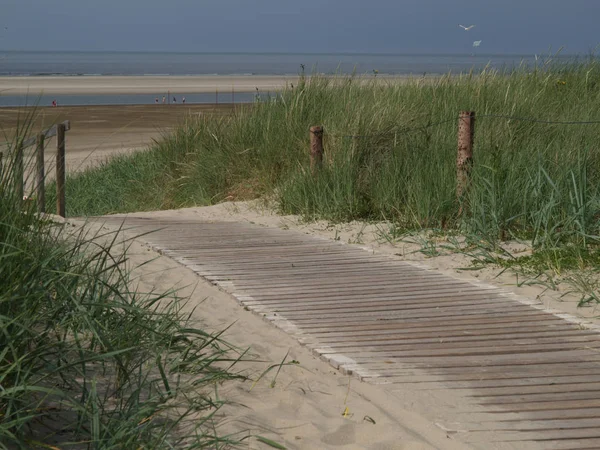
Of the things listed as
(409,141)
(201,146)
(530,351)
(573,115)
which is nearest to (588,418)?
(530,351)

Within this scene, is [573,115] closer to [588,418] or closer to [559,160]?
[559,160]

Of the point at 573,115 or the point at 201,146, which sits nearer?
the point at 573,115

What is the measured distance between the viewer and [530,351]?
15.3ft

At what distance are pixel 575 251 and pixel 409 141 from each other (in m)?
3.16

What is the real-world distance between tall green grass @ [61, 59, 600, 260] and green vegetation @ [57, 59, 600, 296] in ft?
0.06

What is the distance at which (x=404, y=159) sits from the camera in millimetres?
8797

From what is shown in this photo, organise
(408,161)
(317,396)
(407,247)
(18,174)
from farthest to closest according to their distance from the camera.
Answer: (408,161) < (407,247) < (317,396) < (18,174)

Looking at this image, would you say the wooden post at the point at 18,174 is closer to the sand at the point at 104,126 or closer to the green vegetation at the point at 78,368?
the green vegetation at the point at 78,368

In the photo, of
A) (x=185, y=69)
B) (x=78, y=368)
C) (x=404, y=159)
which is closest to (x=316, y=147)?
(x=404, y=159)

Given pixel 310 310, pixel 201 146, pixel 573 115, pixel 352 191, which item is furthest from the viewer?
pixel 201 146

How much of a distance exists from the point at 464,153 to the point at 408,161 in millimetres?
928

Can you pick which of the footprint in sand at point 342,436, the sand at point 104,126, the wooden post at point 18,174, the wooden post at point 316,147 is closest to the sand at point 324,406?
the footprint in sand at point 342,436

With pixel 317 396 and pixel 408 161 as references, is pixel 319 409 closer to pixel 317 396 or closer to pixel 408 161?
pixel 317 396

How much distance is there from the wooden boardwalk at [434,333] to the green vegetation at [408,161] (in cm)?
117
